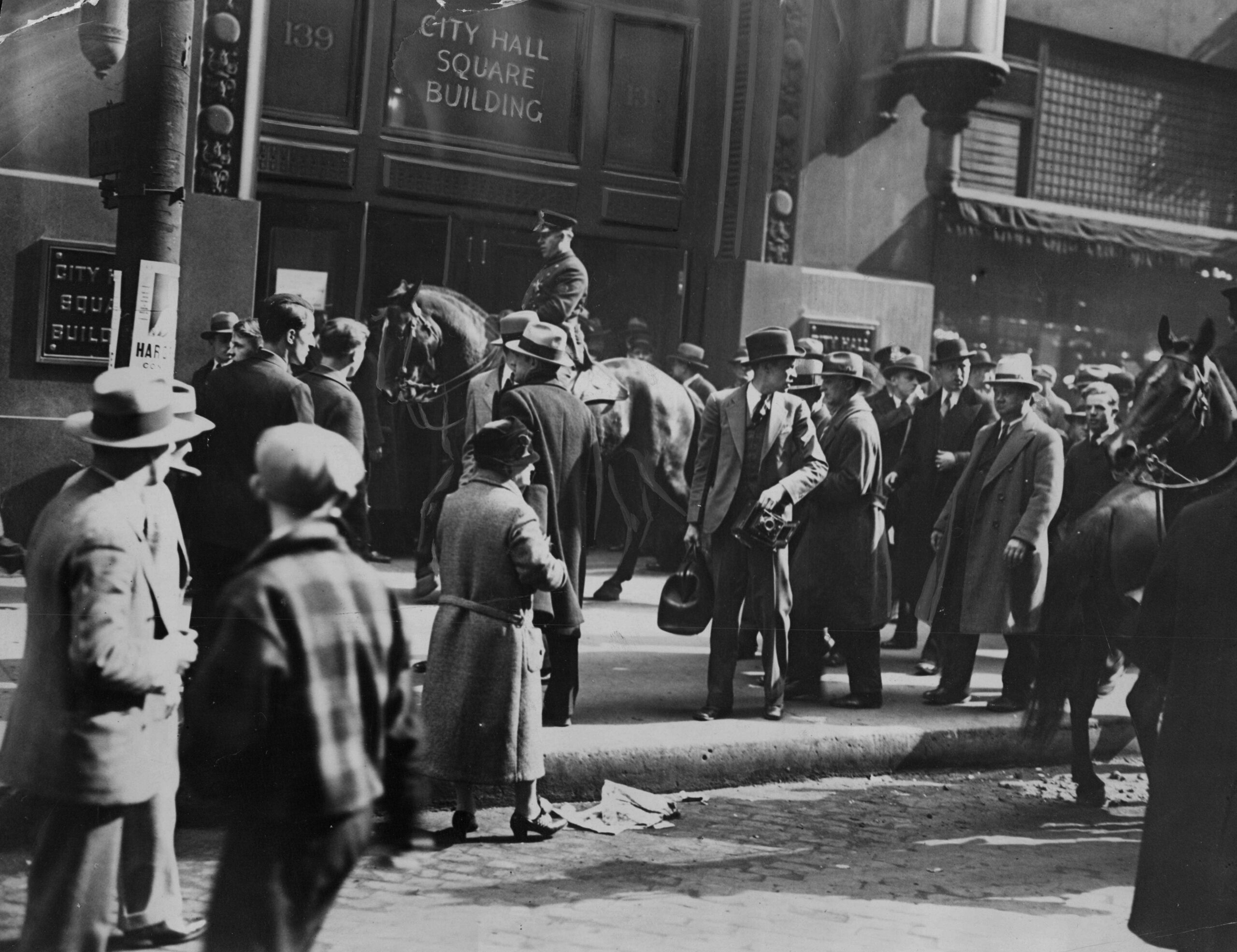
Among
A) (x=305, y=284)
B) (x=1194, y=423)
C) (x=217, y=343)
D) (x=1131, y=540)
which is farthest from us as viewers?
(x=1131, y=540)

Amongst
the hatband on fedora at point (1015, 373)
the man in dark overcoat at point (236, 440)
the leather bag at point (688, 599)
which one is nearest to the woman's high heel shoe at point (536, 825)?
the leather bag at point (688, 599)

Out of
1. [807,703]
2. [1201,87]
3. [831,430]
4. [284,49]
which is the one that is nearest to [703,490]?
[831,430]

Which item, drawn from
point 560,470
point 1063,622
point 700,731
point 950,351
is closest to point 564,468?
point 560,470

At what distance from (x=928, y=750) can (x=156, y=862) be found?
4275 millimetres

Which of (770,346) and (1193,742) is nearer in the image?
(1193,742)

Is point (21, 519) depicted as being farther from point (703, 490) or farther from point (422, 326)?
point (703, 490)

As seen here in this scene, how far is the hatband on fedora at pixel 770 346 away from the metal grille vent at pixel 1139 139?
1.18 meters

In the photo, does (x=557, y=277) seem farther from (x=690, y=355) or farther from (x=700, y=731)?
(x=700, y=731)

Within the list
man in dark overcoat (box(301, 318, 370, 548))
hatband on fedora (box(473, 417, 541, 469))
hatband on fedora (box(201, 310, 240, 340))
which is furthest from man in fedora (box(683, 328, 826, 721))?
hatband on fedora (box(201, 310, 240, 340))

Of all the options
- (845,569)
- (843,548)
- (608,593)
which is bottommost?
(608,593)

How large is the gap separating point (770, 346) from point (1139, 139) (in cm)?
179

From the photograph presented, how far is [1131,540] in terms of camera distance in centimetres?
616

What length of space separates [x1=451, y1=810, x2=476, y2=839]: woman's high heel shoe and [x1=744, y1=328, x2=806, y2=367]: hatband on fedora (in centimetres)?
222

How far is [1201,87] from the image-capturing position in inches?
250
